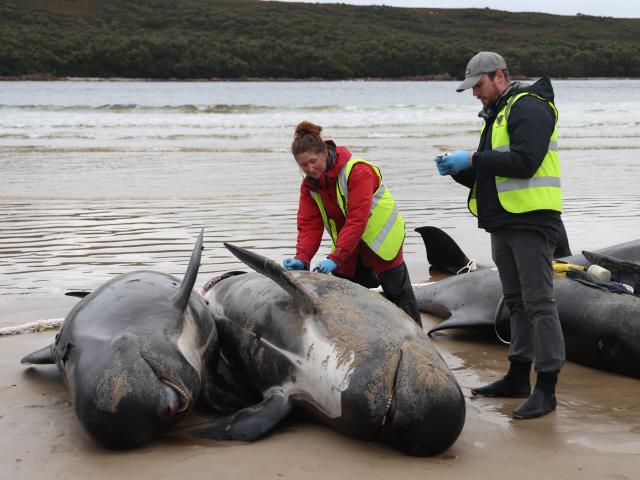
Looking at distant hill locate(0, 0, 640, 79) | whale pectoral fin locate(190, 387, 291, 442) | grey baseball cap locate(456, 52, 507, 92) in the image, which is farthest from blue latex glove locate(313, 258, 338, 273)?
distant hill locate(0, 0, 640, 79)

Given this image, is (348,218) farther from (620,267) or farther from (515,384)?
(620,267)

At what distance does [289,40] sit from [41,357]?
110348 millimetres

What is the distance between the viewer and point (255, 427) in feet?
18.5

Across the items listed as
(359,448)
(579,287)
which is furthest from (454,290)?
(359,448)

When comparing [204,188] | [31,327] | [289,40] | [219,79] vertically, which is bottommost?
[219,79]

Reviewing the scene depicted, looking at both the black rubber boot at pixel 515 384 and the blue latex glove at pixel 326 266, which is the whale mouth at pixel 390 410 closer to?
the black rubber boot at pixel 515 384

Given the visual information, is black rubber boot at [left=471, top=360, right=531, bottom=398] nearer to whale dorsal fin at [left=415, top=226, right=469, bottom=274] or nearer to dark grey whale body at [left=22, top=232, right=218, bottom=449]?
dark grey whale body at [left=22, top=232, right=218, bottom=449]

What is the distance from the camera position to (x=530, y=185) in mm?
6012

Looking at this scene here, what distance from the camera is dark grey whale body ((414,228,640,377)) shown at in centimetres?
720

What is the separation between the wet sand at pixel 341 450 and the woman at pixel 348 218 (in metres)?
1.50

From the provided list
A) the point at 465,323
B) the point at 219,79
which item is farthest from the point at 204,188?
the point at 219,79

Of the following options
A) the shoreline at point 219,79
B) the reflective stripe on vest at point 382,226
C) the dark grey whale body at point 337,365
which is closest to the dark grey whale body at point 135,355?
the dark grey whale body at point 337,365

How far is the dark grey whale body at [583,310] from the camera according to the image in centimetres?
720

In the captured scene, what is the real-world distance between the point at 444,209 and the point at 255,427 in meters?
9.79
